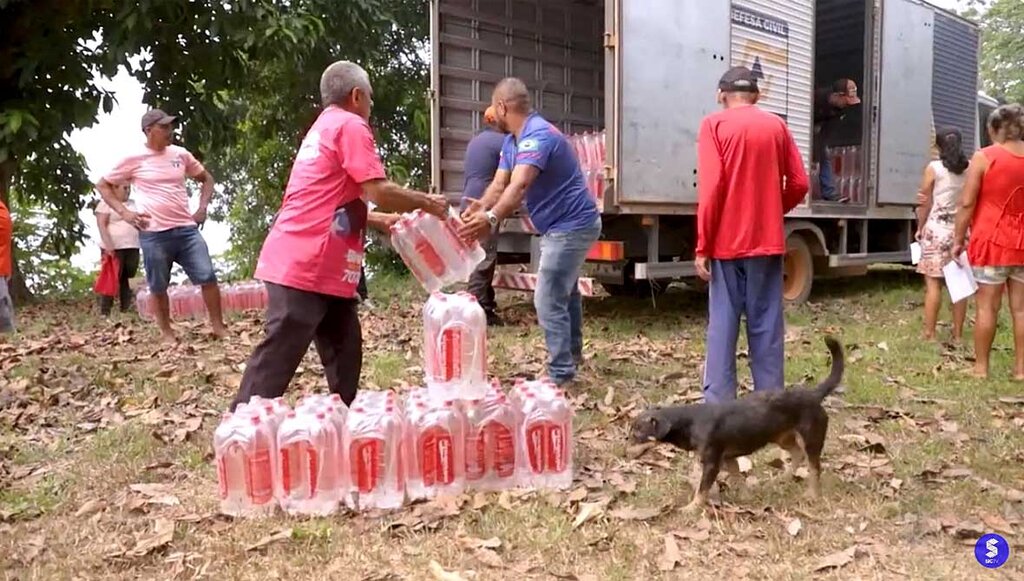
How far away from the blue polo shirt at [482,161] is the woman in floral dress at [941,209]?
11.3 ft

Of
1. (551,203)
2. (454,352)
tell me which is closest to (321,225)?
(454,352)

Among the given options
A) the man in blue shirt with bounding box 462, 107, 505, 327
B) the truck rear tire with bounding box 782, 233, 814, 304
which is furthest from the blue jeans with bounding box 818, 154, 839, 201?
the man in blue shirt with bounding box 462, 107, 505, 327

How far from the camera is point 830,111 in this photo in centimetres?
1062

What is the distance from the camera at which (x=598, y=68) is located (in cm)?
962

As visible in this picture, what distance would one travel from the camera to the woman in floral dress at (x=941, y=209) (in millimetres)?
6848

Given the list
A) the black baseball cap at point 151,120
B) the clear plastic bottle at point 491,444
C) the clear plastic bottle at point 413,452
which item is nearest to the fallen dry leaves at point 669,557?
the clear plastic bottle at point 491,444

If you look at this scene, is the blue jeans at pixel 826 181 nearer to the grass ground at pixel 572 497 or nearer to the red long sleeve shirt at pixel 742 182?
the grass ground at pixel 572 497

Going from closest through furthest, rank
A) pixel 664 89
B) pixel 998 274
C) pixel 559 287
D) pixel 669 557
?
pixel 669 557, pixel 559 287, pixel 998 274, pixel 664 89

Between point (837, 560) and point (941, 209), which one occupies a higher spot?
point (941, 209)

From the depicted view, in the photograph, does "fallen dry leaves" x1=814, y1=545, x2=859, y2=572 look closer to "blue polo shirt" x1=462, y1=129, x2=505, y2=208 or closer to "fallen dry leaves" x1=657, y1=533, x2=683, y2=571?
"fallen dry leaves" x1=657, y1=533, x2=683, y2=571

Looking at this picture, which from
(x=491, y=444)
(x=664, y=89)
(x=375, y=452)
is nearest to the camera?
(x=375, y=452)

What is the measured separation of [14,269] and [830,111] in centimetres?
1066

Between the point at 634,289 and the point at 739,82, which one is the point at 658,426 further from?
the point at 634,289

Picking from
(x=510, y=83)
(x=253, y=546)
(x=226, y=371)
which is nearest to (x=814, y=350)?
(x=510, y=83)
